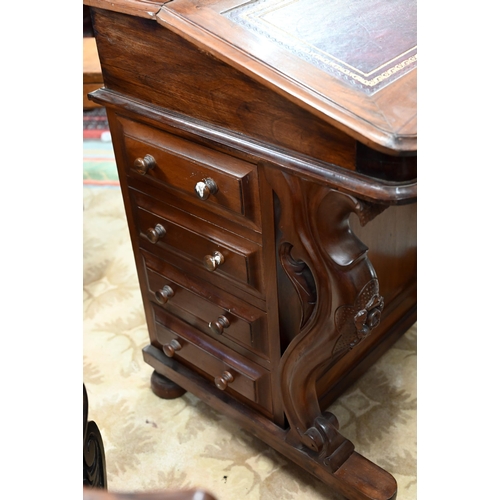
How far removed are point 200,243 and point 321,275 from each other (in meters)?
0.28

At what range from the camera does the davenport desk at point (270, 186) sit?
88 cm

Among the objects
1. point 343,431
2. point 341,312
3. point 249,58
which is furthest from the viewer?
point 343,431

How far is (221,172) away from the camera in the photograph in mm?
1069

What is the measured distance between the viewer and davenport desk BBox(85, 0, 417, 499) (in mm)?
878

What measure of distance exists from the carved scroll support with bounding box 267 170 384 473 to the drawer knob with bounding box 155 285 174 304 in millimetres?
299

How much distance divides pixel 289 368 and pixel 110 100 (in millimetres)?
601

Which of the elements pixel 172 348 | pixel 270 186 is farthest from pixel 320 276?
pixel 172 348

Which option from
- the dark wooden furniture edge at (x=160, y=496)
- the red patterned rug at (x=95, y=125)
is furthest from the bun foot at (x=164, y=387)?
the red patterned rug at (x=95, y=125)

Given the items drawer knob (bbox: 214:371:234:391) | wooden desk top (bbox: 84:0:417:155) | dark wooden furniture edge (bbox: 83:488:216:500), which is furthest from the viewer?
drawer knob (bbox: 214:371:234:391)

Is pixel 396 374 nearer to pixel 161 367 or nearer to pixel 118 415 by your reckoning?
pixel 161 367

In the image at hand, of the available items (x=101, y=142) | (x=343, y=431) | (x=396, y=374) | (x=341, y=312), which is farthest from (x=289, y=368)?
(x=101, y=142)

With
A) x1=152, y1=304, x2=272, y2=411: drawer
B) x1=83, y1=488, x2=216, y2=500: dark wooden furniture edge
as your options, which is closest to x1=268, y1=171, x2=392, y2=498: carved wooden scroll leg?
x1=152, y1=304, x2=272, y2=411: drawer

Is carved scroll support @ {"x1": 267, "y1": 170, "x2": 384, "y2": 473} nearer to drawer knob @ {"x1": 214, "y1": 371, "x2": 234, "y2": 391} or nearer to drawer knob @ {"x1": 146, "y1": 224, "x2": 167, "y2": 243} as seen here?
drawer knob @ {"x1": 214, "y1": 371, "x2": 234, "y2": 391}
